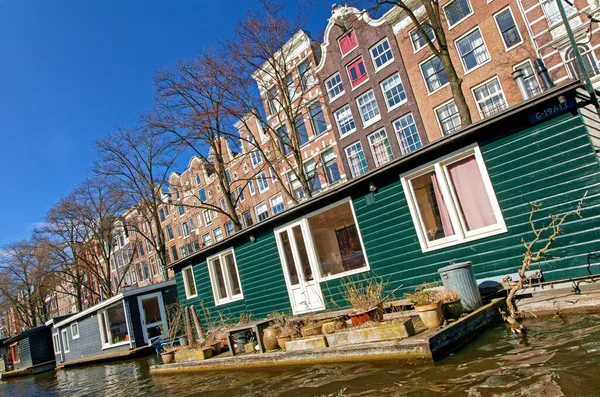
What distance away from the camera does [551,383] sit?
3.71 meters

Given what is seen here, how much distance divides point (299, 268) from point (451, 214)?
182 inches

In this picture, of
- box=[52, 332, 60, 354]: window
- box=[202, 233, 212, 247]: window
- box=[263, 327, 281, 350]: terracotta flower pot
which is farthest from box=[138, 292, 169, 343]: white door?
box=[202, 233, 212, 247]: window

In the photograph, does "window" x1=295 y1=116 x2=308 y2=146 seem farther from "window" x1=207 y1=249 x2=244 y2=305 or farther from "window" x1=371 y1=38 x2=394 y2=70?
"window" x1=207 y1=249 x2=244 y2=305

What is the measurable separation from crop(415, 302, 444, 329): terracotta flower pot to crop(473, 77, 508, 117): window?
15344 millimetres

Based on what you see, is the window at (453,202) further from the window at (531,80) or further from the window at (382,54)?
the window at (382,54)

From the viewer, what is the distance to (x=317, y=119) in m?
26.7

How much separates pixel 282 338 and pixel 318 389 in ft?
8.42

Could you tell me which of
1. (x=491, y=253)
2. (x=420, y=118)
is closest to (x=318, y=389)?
(x=491, y=253)

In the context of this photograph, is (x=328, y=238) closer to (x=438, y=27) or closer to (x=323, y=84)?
(x=438, y=27)

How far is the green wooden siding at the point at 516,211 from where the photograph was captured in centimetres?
623

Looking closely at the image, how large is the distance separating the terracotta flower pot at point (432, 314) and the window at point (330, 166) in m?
19.4

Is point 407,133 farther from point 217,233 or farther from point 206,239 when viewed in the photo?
point 206,239

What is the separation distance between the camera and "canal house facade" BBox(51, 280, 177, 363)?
2161 centimetres

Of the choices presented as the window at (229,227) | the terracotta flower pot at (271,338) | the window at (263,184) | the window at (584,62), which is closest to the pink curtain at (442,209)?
the terracotta flower pot at (271,338)
